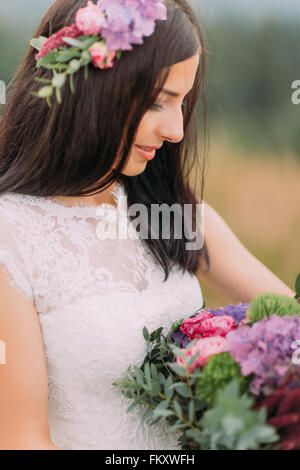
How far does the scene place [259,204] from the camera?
125 inches

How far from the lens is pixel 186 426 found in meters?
0.86

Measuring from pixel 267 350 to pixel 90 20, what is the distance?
563 millimetres

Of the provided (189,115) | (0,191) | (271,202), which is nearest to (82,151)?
(0,191)

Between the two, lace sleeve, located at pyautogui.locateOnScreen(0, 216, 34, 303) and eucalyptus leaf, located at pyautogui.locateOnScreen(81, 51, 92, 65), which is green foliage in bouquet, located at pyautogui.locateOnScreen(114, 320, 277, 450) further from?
eucalyptus leaf, located at pyautogui.locateOnScreen(81, 51, 92, 65)

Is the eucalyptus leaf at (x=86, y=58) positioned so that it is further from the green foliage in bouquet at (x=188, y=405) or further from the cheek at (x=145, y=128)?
the green foliage in bouquet at (x=188, y=405)

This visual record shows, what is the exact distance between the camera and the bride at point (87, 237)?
94cm

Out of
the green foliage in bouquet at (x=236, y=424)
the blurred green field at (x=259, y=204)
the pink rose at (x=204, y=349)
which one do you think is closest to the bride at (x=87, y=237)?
the pink rose at (x=204, y=349)

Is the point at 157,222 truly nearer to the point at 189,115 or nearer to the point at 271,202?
the point at 189,115

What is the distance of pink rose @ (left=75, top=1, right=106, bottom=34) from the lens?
2.93 ft

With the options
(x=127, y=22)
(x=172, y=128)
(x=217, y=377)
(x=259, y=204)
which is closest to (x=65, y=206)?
(x=172, y=128)

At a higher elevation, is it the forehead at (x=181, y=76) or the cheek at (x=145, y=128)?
the forehead at (x=181, y=76)

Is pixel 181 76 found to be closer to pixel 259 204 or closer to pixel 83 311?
pixel 83 311

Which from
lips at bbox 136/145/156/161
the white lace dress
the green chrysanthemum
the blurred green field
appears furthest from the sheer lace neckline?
the blurred green field

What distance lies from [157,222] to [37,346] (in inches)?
15.9
